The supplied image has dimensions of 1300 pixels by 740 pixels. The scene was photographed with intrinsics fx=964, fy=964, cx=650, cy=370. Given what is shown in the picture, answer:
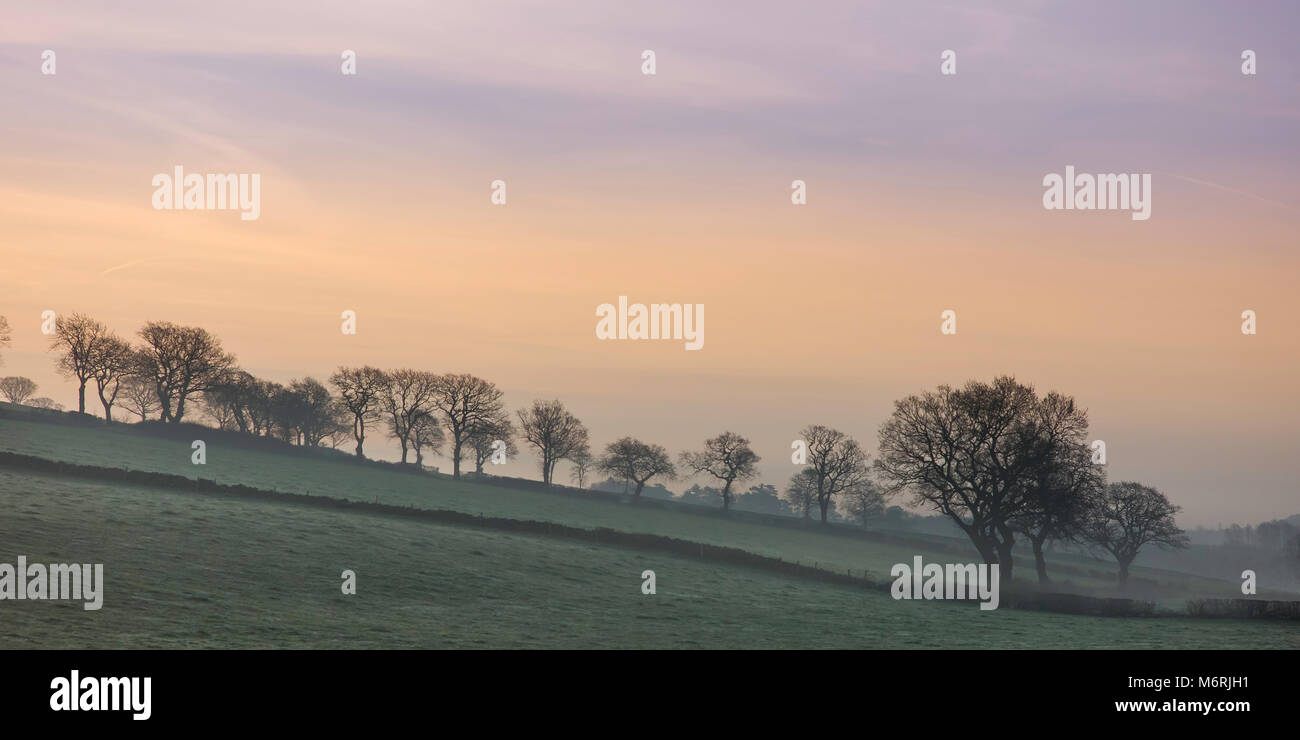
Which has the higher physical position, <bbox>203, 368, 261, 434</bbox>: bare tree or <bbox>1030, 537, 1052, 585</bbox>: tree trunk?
<bbox>203, 368, 261, 434</bbox>: bare tree

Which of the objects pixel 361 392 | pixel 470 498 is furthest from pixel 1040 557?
pixel 361 392

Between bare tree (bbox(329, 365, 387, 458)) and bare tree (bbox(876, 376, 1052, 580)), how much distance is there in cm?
10008

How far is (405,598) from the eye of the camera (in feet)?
160

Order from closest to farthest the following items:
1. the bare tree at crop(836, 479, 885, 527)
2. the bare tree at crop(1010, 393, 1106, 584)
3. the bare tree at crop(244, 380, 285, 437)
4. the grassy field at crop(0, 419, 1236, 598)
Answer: the bare tree at crop(1010, 393, 1106, 584) < the grassy field at crop(0, 419, 1236, 598) < the bare tree at crop(244, 380, 285, 437) < the bare tree at crop(836, 479, 885, 527)

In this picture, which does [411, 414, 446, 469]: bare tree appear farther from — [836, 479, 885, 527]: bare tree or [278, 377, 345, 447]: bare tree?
[836, 479, 885, 527]: bare tree

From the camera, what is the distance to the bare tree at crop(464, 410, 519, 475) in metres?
156

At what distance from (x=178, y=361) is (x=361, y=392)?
2802 cm

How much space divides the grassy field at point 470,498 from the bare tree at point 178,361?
17.7 m

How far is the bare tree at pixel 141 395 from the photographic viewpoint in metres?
146

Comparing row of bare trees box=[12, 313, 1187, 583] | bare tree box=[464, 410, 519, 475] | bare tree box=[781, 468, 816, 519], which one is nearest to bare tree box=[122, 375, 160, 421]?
row of bare trees box=[12, 313, 1187, 583]

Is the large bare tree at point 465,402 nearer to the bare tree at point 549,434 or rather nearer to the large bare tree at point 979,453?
the bare tree at point 549,434
